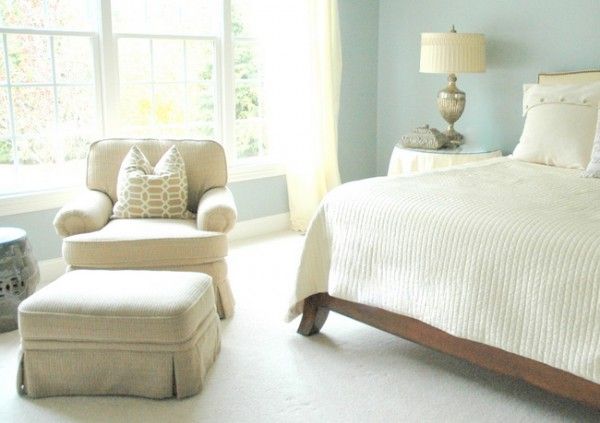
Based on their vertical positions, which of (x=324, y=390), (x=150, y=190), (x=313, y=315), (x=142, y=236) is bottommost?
(x=324, y=390)

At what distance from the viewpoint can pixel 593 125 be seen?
346cm

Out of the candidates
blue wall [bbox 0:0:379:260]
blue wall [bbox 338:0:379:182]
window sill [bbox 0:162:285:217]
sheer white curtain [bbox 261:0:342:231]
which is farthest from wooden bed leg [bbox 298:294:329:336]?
blue wall [bbox 338:0:379:182]

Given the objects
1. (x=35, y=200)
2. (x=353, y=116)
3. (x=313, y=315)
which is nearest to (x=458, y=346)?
(x=313, y=315)

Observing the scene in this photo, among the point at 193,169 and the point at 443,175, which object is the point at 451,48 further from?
the point at 193,169

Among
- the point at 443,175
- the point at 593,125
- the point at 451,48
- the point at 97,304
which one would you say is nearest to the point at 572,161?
the point at 593,125

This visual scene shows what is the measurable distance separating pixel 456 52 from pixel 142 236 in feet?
7.79

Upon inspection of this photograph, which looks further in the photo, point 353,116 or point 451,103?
point 353,116

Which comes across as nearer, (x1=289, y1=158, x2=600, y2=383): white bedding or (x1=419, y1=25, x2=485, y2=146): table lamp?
(x1=289, y1=158, x2=600, y2=383): white bedding

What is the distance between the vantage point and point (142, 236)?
3045 mm

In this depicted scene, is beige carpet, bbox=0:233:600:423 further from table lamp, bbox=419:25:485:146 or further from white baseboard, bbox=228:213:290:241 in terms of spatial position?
table lamp, bbox=419:25:485:146

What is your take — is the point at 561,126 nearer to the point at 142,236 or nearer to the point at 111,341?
the point at 142,236

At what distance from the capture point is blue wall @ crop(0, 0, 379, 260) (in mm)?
4848

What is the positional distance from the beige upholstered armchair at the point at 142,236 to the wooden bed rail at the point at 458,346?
49 centimetres

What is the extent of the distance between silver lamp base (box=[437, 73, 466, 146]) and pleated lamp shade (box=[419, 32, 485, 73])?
22 centimetres
